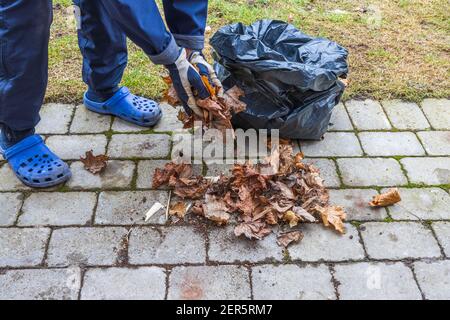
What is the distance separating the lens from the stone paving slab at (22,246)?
8.30 feet

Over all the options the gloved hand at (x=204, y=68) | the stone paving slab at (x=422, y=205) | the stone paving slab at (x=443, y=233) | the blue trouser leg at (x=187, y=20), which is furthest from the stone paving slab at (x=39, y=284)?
the stone paving slab at (x=443, y=233)

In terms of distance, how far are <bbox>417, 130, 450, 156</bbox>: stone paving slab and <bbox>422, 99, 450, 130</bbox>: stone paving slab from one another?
3.1 inches

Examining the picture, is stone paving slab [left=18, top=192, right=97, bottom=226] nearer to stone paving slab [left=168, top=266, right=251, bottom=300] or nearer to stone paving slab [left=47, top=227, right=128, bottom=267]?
stone paving slab [left=47, top=227, right=128, bottom=267]

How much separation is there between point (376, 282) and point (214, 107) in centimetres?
118

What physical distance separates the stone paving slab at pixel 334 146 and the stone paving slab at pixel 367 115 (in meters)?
0.16

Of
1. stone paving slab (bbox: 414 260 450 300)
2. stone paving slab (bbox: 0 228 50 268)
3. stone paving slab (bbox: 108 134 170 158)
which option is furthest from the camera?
stone paving slab (bbox: 108 134 170 158)

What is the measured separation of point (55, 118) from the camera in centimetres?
354

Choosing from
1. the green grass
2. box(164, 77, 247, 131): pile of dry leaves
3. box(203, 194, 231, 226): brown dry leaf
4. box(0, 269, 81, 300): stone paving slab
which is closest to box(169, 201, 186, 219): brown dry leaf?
box(203, 194, 231, 226): brown dry leaf

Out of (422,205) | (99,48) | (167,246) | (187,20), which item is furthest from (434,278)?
(99,48)

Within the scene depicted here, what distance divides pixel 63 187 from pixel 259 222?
1.13 meters

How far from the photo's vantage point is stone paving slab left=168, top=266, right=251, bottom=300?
94.4 inches

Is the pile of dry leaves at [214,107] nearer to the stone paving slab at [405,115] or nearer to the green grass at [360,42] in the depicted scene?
the green grass at [360,42]
